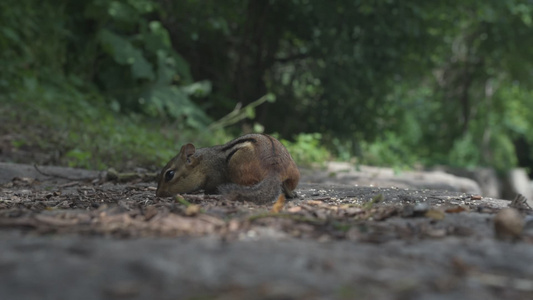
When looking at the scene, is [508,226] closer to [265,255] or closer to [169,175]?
[265,255]

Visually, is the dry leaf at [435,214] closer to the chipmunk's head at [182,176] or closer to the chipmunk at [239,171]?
the chipmunk at [239,171]

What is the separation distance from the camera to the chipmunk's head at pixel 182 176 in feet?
15.4

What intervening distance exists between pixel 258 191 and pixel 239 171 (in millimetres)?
495

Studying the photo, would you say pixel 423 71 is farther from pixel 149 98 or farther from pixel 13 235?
pixel 13 235

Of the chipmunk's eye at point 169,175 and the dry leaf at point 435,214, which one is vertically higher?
the chipmunk's eye at point 169,175

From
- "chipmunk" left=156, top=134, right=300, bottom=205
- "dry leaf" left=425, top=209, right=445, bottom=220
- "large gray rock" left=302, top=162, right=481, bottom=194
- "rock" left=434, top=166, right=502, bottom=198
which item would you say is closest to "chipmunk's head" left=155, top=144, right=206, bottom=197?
"chipmunk" left=156, top=134, right=300, bottom=205

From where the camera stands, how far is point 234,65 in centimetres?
1323

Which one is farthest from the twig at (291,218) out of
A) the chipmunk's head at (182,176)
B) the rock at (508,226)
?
the chipmunk's head at (182,176)

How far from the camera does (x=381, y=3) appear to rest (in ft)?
36.5

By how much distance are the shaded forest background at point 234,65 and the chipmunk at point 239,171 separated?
10.2ft

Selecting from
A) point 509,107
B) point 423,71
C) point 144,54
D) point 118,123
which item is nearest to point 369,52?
point 423,71

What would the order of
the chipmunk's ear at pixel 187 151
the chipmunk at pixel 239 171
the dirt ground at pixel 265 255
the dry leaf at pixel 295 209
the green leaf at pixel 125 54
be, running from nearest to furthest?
1. the dirt ground at pixel 265 255
2. the dry leaf at pixel 295 209
3. the chipmunk at pixel 239 171
4. the chipmunk's ear at pixel 187 151
5. the green leaf at pixel 125 54

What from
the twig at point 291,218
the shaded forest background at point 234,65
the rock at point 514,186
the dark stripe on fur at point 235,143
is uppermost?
the shaded forest background at point 234,65

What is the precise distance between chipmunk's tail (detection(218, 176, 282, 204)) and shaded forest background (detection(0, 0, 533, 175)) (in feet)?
12.9
